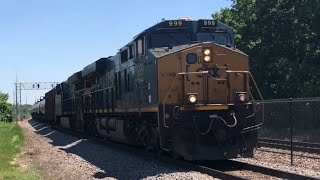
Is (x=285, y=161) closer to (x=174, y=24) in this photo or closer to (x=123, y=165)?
(x=123, y=165)

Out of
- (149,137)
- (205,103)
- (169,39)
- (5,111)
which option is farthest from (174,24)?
(5,111)

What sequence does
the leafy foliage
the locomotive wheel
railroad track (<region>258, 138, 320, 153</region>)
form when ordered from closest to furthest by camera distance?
the locomotive wheel, railroad track (<region>258, 138, 320, 153</region>), the leafy foliage

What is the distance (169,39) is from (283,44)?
647 inches

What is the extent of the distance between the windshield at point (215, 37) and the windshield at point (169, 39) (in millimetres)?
392

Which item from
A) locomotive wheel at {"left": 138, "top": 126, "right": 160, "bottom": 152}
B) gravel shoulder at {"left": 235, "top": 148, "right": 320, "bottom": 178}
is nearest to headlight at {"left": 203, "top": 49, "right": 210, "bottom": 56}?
locomotive wheel at {"left": 138, "top": 126, "right": 160, "bottom": 152}

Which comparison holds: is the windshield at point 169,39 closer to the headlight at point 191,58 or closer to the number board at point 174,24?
the number board at point 174,24

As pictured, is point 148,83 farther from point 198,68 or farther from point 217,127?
point 217,127

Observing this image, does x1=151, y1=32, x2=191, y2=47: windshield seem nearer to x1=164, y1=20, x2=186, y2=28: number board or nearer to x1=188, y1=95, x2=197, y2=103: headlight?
x1=164, y1=20, x2=186, y2=28: number board

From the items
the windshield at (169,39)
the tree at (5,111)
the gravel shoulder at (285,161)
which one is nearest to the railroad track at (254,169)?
the gravel shoulder at (285,161)

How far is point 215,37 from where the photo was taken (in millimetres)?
15102

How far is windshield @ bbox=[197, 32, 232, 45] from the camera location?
49.2 ft

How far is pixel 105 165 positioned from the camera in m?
15.1

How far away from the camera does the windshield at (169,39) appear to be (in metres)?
14.8

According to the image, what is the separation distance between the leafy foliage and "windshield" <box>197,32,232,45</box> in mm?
12262
